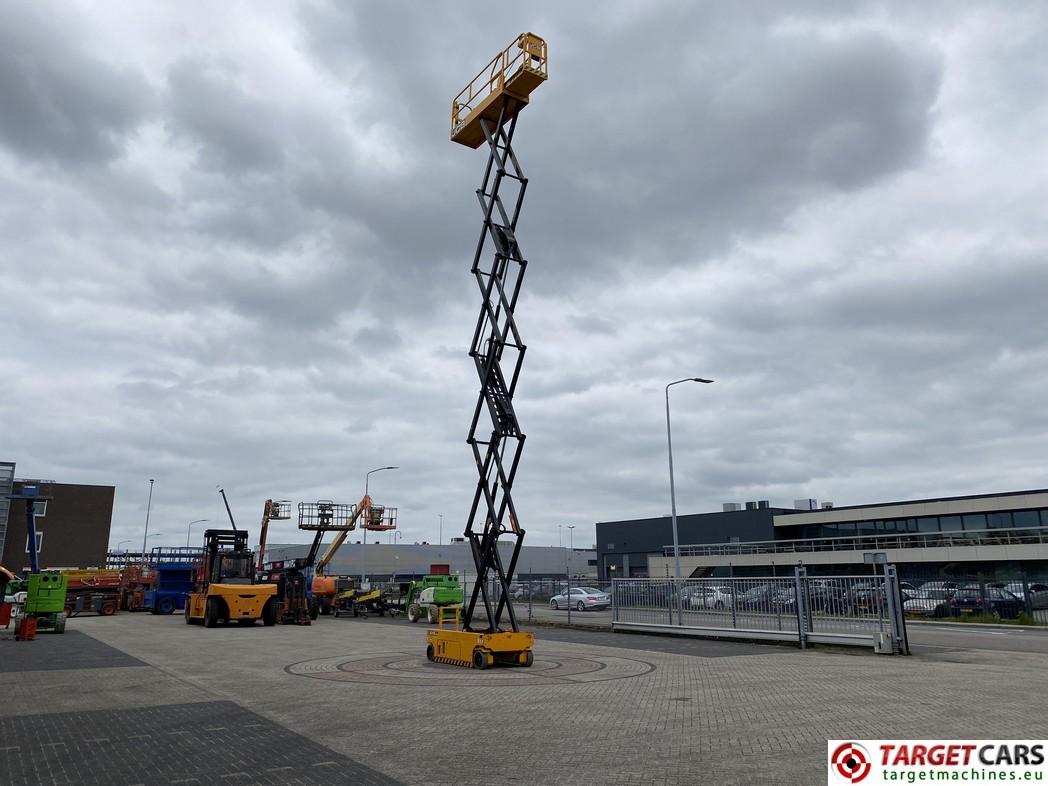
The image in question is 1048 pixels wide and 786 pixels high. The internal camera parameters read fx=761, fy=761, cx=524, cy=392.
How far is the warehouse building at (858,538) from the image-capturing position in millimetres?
41000

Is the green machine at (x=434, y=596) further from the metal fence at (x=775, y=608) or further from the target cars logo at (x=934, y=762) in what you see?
the target cars logo at (x=934, y=762)

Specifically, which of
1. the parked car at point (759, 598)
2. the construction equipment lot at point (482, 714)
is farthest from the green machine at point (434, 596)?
the construction equipment lot at point (482, 714)

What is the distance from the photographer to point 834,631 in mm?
19172

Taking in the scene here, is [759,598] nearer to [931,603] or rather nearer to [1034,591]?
[931,603]

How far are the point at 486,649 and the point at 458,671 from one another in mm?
697

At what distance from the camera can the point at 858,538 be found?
48.3m

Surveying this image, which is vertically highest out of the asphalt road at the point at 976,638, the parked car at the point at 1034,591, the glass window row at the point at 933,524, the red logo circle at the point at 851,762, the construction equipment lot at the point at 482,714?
the glass window row at the point at 933,524

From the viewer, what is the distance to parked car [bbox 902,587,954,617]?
32.6 m

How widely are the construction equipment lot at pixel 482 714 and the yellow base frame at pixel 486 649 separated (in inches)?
19.7

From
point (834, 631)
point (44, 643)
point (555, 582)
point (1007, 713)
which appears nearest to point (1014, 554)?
point (555, 582)

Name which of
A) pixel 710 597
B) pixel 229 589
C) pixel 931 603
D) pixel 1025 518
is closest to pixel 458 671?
pixel 710 597

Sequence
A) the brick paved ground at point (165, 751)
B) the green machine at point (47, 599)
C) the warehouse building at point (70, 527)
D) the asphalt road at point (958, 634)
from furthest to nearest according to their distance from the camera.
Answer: the warehouse building at point (70, 527), the green machine at point (47, 599), the asphalt road at point (958, 634), the brick paved ground at point (165, 751)

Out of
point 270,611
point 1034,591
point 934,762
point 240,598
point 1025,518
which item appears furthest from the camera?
point 1025,518

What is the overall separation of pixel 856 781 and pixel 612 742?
106 inches
